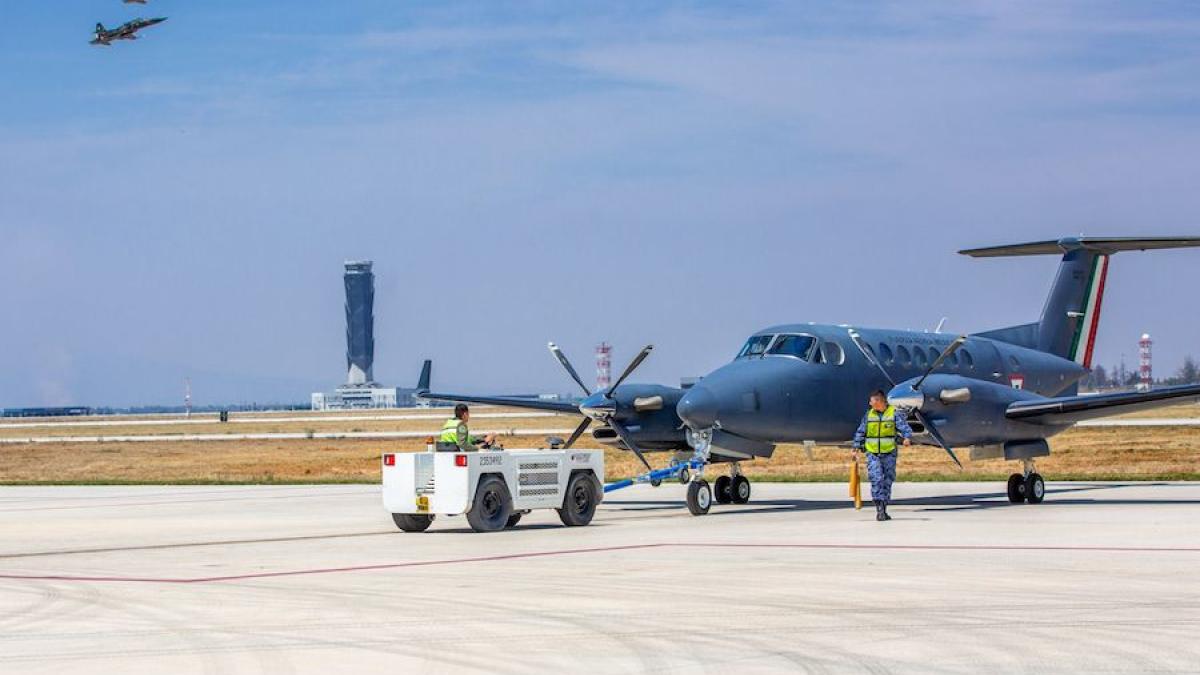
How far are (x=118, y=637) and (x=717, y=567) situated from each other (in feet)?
24.6

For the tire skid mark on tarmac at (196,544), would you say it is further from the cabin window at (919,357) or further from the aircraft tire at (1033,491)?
the aircraft tire at (1033,491)

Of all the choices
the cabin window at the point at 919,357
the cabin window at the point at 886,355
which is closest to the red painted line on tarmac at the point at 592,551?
the cabin window at the point at 886,355

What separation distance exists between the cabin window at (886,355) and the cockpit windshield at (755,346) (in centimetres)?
268

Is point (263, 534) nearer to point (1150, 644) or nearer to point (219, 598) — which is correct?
point (219, 598)

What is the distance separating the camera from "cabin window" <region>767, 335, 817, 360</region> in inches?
1161

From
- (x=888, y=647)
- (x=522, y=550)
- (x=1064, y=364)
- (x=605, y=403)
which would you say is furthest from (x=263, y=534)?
(x=1064, y=364)

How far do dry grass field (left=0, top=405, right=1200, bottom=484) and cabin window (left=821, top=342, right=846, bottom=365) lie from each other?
44.7 feet

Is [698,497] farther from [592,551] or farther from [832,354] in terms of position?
[592,551]

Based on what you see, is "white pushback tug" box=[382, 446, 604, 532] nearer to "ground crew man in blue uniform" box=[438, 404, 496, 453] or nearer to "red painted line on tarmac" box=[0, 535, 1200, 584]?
"ground crew man in blue uniform" box=[438, 404, 496, 453]

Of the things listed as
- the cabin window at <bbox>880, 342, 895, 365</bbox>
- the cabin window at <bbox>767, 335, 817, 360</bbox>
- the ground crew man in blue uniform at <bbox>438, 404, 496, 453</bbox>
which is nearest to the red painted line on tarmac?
the ground crew man in blue uniform at <bbox>438, 404, 496, 453</bbox>

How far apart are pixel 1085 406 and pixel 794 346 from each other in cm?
586

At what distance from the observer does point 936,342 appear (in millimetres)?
33094

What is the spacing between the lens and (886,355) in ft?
102

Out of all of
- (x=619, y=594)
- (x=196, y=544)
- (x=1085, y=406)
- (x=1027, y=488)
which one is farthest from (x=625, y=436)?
(x=619, y=594)
